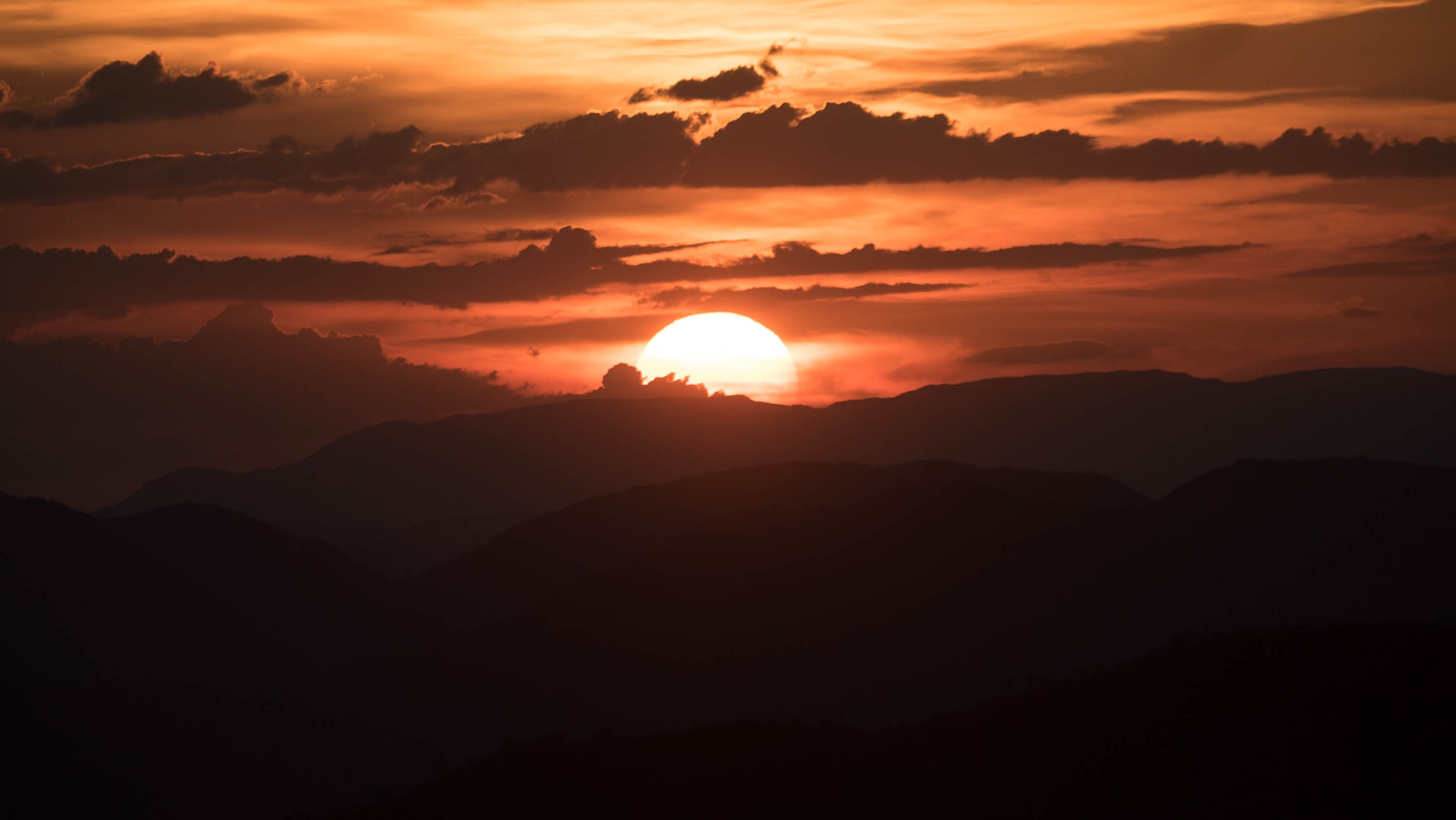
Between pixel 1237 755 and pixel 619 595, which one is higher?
pixel 1237 755

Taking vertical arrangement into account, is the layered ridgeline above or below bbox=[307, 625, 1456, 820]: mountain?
below

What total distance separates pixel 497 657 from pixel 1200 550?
305 ft

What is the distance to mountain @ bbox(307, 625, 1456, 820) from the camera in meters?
84.5

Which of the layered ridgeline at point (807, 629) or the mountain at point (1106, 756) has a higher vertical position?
the mountain at point (1106, 756)

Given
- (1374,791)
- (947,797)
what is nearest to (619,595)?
(947,797)

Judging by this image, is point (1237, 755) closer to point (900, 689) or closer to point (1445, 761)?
point (1445, 761)

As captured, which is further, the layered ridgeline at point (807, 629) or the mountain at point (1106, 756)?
the layered ridgeline at point (807, 629)

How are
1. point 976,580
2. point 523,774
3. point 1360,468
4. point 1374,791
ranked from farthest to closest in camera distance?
point 1360,468 → point 976,580 → point 523,774 → point 1374,791

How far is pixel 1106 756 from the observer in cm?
9056

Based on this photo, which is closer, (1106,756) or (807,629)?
(1106,756)

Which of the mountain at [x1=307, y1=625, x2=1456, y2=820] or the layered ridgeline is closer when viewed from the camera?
the mountain at [x1=307, y1=625, x2=1456, y2=820]

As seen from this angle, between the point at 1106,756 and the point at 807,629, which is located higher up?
the point at 1106,756

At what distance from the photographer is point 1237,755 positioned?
87.4 m

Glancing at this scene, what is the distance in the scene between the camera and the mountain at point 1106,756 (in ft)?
277
